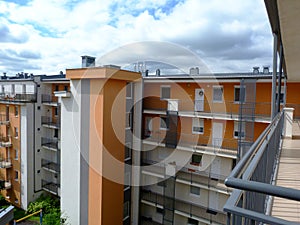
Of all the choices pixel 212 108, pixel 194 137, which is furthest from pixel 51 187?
pixel 212 108

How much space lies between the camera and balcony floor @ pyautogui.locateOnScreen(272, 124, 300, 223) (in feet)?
8.31

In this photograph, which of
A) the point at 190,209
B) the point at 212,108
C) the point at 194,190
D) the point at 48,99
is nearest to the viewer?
the point at 212,108

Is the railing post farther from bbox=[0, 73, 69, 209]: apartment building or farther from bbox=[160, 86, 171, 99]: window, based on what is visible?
bbox=[0, 73, 69, 209]: apartment building

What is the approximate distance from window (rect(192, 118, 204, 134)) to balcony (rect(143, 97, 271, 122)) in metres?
0.66

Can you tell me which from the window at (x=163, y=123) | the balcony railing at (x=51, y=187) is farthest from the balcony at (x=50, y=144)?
the window at (x=163, y=123)

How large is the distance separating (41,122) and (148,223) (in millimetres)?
10713

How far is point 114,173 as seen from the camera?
11.9 m

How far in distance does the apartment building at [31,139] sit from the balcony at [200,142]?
7.32 m

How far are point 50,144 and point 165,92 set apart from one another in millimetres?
9778

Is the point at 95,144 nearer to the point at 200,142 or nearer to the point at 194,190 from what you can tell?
the point at 200,142

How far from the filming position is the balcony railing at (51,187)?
665 inches

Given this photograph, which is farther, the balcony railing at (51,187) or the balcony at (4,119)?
the balcony at (4,119)

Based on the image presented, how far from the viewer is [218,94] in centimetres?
1262

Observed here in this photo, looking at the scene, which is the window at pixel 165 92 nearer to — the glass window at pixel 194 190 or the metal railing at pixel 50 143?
the glass window at pixel 194 190
